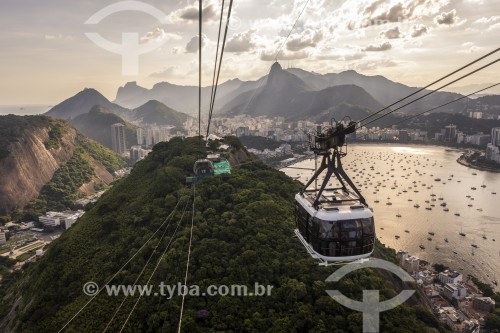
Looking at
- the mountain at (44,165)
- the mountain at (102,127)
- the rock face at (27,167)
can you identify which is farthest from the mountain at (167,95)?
the rock face at (27,167)

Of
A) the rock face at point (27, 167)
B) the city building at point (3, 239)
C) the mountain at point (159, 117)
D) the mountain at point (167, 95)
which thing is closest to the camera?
the city building at point (3, 239)

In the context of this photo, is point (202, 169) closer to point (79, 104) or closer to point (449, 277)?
point (449, 277)

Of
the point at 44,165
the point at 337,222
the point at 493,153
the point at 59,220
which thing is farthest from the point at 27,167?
the point at 493,153

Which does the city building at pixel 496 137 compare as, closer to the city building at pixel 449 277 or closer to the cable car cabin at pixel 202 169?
the city building at pixel 449 277

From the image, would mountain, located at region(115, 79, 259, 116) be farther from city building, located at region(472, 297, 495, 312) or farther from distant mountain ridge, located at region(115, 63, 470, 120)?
city building, located at region(472, 297, 495, 312)

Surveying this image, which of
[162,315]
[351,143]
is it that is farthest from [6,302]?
[351,143]

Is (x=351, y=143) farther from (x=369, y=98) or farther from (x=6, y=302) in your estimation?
(x=6, y=302)

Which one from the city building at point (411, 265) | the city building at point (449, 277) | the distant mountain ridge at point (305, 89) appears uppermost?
the distant mountain ridge at point (305, 89)
